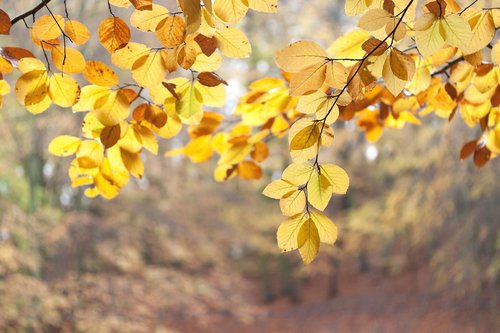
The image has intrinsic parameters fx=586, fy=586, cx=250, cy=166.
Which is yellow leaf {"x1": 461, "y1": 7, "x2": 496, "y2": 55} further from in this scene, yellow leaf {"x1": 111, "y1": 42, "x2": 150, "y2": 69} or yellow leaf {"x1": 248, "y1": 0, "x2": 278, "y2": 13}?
yellow leaf {"x1": 111, "y1": 42, "x2": 150, "y2": 69}

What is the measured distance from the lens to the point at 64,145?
78 centimetres

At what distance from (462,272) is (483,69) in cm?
453

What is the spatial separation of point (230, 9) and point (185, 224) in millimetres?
5654

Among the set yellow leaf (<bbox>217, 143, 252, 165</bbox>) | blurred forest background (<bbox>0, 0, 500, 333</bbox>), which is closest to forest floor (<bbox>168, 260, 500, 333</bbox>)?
blurred forest background (<bbox>0, 0, 500, 333</bbox>)

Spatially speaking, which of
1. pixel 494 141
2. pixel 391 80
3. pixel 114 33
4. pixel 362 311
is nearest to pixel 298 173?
pixel 391 80

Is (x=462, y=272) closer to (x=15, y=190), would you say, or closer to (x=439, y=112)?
(x=15, y=190)

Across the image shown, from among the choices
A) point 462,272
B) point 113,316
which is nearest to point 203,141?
point 113,316

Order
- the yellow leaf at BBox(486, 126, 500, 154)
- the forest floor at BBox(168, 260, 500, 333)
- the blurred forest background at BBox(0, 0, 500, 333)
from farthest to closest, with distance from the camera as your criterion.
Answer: the forest floor at BBox(168, 260, 500, 333) → the blurred forest background at BBox(0, 0, 500, 333) → the yellow leaf at BBox(486, 126, 500, 154)

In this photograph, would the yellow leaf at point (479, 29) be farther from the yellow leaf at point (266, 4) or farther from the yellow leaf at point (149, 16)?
the yellow leaf at point (149, 16)

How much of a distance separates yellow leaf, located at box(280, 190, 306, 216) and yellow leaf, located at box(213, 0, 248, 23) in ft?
0.64

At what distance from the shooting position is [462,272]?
5004mm

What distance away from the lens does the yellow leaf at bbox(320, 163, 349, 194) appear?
0.63 meters

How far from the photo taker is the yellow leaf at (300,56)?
1.98 feet

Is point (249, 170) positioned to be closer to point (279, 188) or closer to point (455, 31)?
point (279, 188)
